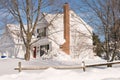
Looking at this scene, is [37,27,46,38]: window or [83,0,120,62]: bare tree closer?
[83,0,120,62]: bare tree

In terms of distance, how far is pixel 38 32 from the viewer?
49344 mm

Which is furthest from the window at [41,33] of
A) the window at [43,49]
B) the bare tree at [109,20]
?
the bare tree at [109,20]

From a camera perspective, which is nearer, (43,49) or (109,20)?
(109,20)

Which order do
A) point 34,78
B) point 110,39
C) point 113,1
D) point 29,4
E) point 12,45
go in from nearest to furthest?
point 34,78 → point 113,1 → point 110,39 → point 29,4 → point 12,45

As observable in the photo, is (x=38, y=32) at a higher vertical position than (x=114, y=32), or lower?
higher

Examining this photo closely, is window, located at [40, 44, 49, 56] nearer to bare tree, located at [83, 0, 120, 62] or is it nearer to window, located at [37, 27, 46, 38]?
window, located at [37, 27, 46, 38]

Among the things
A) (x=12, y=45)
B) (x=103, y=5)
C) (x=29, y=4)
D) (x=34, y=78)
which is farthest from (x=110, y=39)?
(x=12, y=45)

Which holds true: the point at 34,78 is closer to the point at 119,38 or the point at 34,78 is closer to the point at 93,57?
the point at 119,38

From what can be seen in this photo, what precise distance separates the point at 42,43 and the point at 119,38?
28.5 metres

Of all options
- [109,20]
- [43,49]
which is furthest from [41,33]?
[109,20]

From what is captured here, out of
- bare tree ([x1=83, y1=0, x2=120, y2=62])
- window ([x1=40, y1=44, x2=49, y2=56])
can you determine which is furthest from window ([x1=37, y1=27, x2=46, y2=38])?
bare tree ([x1=83, y1=0, x2=120, y2=62])

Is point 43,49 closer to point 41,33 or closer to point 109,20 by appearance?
point 41,33

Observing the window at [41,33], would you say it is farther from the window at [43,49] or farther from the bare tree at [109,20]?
the bare tree at [109,20]

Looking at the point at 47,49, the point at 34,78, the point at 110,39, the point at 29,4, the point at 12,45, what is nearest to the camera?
the point at 34,78
